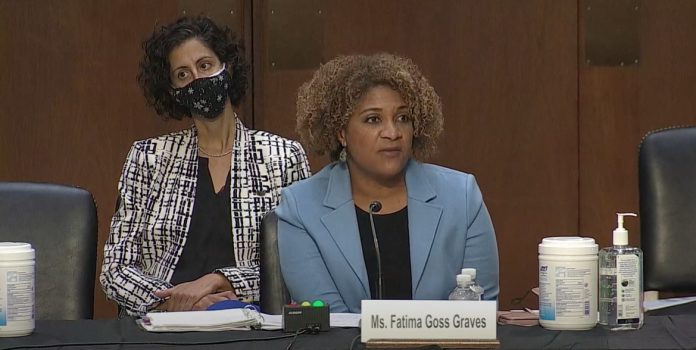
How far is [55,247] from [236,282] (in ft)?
1.87

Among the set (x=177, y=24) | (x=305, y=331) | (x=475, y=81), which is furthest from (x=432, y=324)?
(x=475, y=81)

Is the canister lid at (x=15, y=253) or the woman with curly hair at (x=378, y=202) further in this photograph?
the woman with curly hair at (x=378, y=202)

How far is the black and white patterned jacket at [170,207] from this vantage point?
130 inches

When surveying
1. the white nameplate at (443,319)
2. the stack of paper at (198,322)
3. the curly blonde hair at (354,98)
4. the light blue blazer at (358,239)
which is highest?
the curly blonde hair at (354,98)

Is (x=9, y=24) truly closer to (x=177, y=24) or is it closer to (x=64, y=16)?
(x=64, y=16)

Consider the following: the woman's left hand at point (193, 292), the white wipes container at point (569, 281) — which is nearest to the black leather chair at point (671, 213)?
the white wipes container at point (569, 281)

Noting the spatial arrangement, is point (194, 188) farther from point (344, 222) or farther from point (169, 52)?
point (344, 222)

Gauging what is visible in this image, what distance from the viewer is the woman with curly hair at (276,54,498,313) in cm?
274

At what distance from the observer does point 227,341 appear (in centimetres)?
220

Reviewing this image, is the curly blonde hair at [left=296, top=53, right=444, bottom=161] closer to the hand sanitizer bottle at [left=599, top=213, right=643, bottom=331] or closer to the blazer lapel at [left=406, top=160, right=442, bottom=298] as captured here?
the blazer lapel at [left=406, top=160, right=442, bottom=298]

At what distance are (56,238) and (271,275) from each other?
53 cm

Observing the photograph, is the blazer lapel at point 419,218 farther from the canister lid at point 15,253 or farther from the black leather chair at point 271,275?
the canister lid at point 15,253

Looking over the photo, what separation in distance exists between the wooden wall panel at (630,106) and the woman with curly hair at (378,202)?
1495mm

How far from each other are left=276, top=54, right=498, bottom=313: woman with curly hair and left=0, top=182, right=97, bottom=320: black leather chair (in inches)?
18.7
